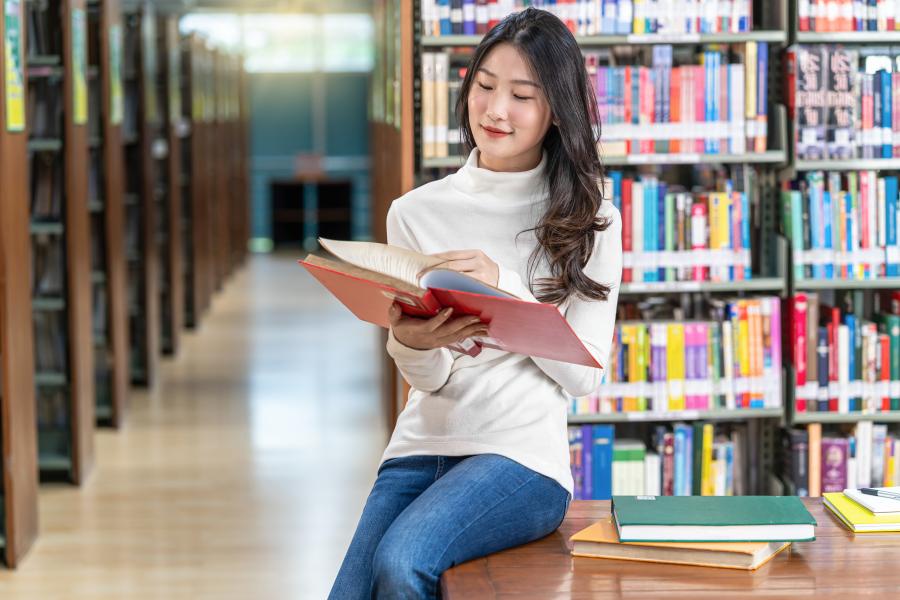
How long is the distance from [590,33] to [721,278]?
2.78 ft

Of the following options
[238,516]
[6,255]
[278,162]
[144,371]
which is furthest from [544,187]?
[278,162]

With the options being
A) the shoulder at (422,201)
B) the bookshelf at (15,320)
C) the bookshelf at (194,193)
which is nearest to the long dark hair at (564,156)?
the shoulder at (422,201)

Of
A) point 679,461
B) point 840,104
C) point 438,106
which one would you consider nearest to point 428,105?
point 438,106

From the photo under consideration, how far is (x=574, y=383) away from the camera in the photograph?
87.3 inches

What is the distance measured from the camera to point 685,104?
3.80 m

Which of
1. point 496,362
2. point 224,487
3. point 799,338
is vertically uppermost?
point 496,362

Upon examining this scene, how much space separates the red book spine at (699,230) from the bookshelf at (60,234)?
2.54m

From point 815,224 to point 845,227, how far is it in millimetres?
95

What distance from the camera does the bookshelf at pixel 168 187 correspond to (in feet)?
26.4

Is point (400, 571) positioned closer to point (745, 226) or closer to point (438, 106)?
point (438, 106)

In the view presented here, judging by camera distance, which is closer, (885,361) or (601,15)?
(601,15)

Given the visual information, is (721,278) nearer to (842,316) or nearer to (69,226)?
(842,316)

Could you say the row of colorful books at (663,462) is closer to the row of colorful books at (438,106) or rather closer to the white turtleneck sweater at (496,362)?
the row of colorful books at (438,106)

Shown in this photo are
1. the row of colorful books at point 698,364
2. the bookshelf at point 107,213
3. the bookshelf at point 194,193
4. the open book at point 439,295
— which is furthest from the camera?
the bookshelf at point 194,193
